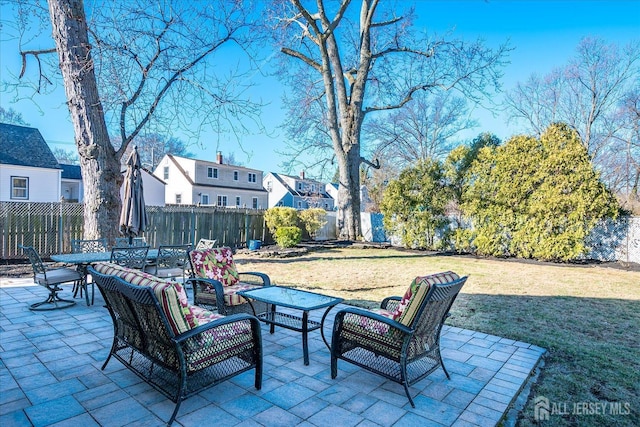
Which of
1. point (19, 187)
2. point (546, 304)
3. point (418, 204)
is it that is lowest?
point (546, 304)

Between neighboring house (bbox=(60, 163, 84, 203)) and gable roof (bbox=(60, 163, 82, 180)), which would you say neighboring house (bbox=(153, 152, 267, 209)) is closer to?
neighboring house (bbox=(60, 163, 84, 203))

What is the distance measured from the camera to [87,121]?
733cm

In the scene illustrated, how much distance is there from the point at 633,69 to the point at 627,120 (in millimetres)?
2430

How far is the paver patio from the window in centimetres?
1614

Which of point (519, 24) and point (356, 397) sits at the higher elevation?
point (519, 24)

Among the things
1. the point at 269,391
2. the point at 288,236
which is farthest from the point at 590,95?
the point at 269,391

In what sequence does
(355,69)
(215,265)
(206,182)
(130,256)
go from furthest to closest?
(206,182), (355,69), (130,256), (215,265)

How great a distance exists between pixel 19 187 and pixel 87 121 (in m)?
12.9

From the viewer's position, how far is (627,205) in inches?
580

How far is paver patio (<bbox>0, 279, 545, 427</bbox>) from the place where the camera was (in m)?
2.47

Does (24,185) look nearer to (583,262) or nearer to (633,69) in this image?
(583,262)

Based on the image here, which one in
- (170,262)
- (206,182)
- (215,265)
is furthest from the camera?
(206,182)

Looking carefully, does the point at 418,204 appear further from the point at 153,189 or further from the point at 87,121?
the point at 153,189

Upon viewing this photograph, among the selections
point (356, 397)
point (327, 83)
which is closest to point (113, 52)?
point (356, 397)
